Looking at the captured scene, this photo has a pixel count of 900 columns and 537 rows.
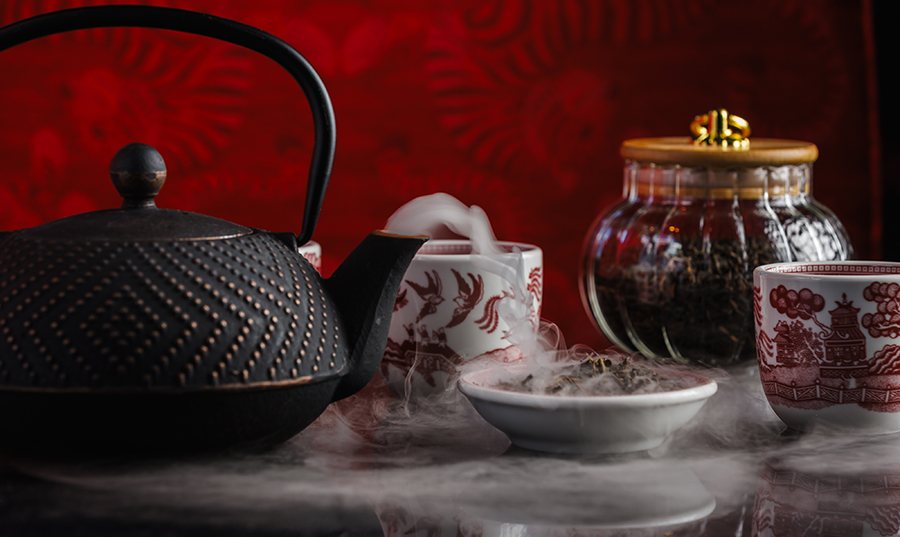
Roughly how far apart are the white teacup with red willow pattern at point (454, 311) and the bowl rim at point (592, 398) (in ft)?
0.56

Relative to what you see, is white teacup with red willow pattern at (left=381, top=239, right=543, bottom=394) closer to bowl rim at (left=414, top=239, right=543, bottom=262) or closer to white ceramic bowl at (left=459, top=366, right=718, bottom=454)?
bowl rim at (left=414, top=239, right=543, bottom=262)

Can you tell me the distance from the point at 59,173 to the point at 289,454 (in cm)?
121

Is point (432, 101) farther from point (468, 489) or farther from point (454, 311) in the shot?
point (468, 489)

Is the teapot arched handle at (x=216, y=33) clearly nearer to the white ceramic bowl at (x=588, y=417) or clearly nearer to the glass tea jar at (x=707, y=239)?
the white ceramic bowl at (x=588, y=417)

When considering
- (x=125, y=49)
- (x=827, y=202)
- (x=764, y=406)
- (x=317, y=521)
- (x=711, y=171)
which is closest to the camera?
(x=317, y=521)

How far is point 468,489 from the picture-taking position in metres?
0.73

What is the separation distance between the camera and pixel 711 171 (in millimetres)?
1131

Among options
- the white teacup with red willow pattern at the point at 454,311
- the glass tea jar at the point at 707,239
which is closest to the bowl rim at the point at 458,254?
the white teacup with red willow pattern at the point at 454,311

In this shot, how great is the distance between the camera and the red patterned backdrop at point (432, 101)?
184 centimetres

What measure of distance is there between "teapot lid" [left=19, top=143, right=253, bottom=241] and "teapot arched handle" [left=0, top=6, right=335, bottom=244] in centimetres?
9

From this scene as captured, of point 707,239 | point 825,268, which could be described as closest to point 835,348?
point 825,268

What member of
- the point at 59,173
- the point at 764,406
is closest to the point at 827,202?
the point at 764,406

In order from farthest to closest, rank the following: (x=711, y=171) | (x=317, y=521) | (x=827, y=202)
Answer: (x=827, y=202)
(x=711, y=171)
(x=317, y=521)

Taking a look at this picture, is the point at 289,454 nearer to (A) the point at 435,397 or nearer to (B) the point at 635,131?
(A) the point at 435,397
